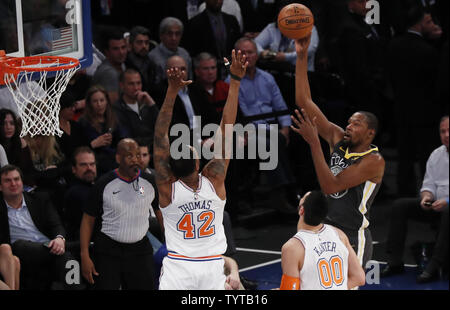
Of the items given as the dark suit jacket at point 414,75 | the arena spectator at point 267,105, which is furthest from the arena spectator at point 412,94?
the arena spectator at point 267,105

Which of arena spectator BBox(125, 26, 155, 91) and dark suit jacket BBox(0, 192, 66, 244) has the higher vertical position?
arena spectator BBox(125, 26, 155, 91)

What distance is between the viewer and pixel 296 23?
21.5ft

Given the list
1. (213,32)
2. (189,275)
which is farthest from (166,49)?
(189,275)

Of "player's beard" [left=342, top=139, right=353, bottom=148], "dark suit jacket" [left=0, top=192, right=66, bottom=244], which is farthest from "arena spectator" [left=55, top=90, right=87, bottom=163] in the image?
"player's beard" [left=342, top=139, right=353, bottom=148]

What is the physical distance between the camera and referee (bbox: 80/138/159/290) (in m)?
6.93

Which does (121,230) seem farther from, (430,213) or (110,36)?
(430,213)

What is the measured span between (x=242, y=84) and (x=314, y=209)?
351cm

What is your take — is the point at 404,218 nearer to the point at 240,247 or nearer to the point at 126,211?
the point at 240,247

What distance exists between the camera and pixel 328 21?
985cm

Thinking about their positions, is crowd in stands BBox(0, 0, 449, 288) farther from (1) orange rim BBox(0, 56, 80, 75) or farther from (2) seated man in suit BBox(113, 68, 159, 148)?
(1) orange rim BBox(0, 56, 80, 75)

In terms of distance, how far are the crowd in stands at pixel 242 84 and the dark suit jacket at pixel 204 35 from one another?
0.04 feet

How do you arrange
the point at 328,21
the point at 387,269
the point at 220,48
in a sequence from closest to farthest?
the point at 387,269, the point at 220,48, the point at 328,21
